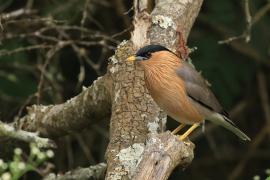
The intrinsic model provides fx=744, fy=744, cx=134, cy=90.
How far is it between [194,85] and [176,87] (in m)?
0.13

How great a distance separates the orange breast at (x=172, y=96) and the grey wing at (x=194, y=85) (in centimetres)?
4

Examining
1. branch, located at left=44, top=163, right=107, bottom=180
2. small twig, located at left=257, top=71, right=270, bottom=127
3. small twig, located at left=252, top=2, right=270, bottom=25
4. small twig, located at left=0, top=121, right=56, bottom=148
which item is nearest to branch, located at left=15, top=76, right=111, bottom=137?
branch, located at left=44, top=163, right=107, bottom=180

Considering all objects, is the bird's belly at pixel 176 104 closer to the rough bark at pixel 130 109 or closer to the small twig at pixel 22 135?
the rough bark at pixel 130 109

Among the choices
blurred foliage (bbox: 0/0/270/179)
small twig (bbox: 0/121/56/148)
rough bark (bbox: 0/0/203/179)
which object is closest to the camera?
small twig (bbox: 0/121/56/148)

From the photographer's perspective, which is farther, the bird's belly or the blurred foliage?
the blurred foliage

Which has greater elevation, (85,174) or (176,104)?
(176,104)

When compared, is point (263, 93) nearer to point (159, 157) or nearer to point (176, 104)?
point (176, 104)

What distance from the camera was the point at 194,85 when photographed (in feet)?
16.8

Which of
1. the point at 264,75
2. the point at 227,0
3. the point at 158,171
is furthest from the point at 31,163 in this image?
the point at 264,75

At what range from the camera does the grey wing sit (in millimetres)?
5117

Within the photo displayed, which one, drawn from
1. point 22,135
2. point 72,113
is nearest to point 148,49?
point 72,113

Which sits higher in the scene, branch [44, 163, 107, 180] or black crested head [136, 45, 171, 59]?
black crested head [136, 45, 171, 59]

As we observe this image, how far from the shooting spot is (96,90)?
17.1 feet

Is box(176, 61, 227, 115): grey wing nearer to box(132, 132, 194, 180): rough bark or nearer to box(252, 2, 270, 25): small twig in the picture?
box(132, 132, 194, 180): rough bark
